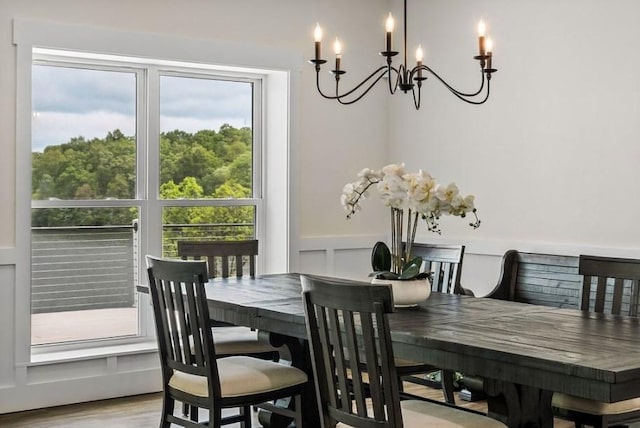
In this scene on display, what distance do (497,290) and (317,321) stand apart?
243 cm

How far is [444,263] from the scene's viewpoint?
14.3 ft

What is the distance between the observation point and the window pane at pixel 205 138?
527cm

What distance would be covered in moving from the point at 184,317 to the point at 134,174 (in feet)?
6.80

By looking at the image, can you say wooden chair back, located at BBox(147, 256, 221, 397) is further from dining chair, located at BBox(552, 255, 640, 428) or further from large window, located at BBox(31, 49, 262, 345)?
large window, located at BBox(31, 49, 262, 345)

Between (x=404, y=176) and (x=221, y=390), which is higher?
(x=404, y=176)

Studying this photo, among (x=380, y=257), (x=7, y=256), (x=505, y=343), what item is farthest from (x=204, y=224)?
(x=505, y=343)

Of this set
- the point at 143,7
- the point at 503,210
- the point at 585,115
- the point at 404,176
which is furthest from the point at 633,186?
the point at 143,7

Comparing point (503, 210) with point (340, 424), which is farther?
point (503, 210)

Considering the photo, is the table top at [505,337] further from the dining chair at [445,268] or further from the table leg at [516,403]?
the dining chair at [445,268]

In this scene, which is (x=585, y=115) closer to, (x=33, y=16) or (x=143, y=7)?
(x=143, y=7)

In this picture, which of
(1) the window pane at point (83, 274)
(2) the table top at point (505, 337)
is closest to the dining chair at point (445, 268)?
(2) the table top at point (505, 337)

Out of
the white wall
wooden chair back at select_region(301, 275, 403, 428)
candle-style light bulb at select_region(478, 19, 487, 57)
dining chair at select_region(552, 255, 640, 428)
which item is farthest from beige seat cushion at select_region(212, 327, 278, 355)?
the white wall

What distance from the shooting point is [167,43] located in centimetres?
502

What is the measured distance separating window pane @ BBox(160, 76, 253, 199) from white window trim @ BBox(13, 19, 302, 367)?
151 mm
